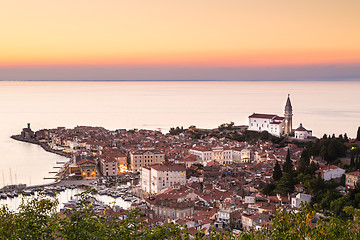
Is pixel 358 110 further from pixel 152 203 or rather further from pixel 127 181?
pixel 152 203

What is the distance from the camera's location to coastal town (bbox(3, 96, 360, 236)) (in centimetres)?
1301

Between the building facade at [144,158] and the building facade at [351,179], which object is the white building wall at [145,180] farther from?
the building facade at [351,179]

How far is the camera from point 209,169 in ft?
63.1

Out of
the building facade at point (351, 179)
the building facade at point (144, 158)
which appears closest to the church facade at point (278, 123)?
the building facade at point (144, 158)

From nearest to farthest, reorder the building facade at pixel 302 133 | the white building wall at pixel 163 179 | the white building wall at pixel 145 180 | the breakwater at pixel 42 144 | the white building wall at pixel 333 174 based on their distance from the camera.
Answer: the white building wall at pixel 333 174 < the white building wall at pixel 163 179 < the white building wall at pixel 145 180 < the building facade at pixel 302 133 < the breakwater at pixel 42 144


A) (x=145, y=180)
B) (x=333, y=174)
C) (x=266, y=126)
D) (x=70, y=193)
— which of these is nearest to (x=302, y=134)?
(x=266, y=126)

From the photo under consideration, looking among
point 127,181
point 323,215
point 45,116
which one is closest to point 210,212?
point 323,215

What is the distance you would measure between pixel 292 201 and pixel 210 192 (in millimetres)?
3363

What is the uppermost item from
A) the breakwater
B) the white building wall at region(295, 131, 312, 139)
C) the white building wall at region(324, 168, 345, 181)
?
the white building wall at region(324, 168, 345, 181)

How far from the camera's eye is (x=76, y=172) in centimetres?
2027

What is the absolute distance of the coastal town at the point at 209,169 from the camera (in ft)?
42.7

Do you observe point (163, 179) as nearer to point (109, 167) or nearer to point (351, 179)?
point (109, 167)

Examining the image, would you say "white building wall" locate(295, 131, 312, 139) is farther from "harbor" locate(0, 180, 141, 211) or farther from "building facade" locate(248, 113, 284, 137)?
"harbor" locate(0, 180, 141, 211)

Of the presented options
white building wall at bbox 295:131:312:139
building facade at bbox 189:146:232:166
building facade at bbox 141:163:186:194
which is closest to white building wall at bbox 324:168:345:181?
building facade at bbox 141:163:186:194
